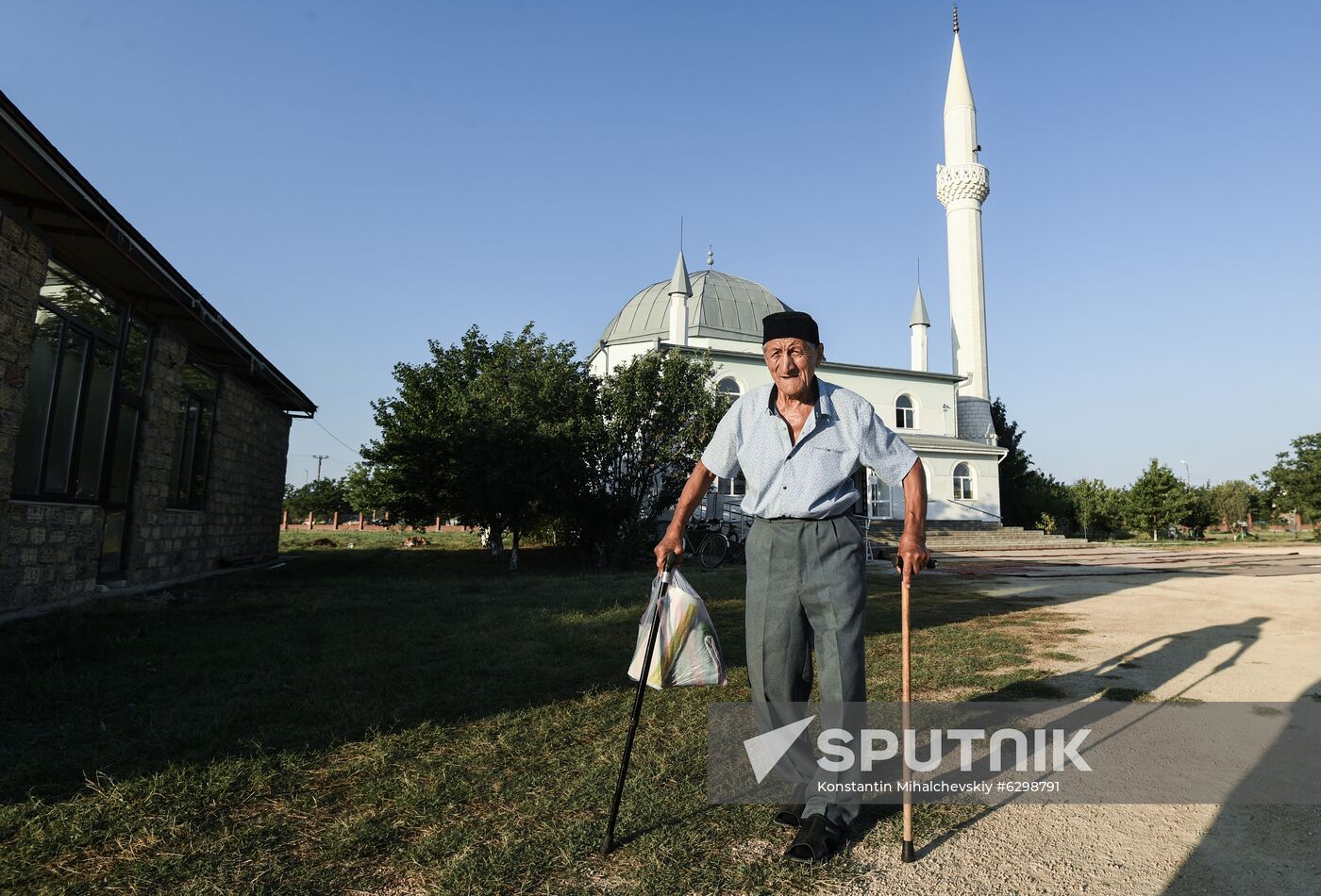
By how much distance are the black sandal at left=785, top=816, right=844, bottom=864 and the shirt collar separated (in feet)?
4.89

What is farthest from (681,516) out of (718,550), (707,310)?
(707,310)

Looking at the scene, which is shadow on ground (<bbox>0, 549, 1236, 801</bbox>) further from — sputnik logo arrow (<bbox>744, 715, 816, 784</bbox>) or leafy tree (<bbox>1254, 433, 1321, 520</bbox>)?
leafy tree (<bbox>1254, 433, 1321, 520</bbox>)

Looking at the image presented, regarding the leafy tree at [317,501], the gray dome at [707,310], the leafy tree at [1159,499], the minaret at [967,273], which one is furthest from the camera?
the leafy tree at [317,501]

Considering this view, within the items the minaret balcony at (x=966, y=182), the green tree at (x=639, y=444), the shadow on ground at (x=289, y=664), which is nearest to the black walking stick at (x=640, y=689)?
the shadow on ground at (x=289, y=664)

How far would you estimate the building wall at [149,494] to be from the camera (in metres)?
6.34

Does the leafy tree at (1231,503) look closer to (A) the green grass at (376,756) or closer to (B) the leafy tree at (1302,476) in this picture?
(B) the leafy tree at (1302,476)

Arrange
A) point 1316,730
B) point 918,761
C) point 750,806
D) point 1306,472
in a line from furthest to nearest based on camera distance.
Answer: point 1306,472, point 1316,730, point 918,761, point 750,806

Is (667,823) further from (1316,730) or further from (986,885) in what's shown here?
(1316,730)

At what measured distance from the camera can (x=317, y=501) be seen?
58.0 m

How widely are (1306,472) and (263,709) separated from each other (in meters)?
51.0

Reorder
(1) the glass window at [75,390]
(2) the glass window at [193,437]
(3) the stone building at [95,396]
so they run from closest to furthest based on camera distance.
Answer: (3) the stone building at [95,396]
(1) the glass window at [75,390]
(2) the glass window at [193,437]

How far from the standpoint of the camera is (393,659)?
17.6ft

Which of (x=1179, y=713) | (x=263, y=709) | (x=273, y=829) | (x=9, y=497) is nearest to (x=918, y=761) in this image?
(x=1179, y=713)

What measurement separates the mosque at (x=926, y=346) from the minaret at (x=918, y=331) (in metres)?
0.04
